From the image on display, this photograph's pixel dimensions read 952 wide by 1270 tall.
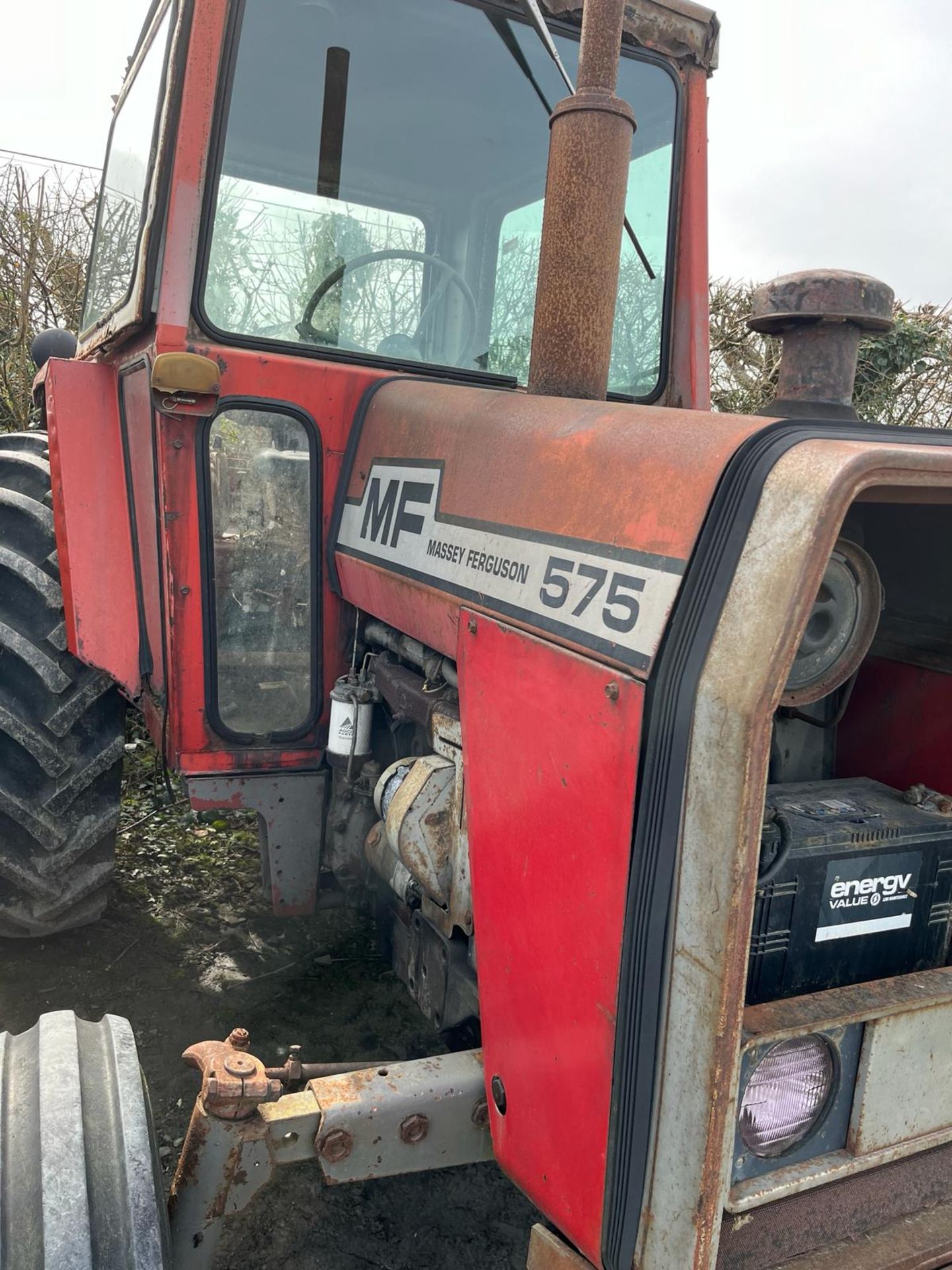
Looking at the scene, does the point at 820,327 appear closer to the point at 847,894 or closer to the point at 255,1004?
the point at 847,894

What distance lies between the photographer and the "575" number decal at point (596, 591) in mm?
1266

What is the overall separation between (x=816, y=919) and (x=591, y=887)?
0.36 m

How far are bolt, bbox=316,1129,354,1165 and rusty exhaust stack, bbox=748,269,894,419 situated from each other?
4.37ft

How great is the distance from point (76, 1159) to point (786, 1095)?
938 millimetres

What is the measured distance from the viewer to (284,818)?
2441mm

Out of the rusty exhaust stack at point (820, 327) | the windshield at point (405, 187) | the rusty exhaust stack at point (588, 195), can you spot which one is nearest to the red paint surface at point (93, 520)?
the windshield at point (405, 187)

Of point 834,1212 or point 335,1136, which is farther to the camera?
point 335,1136

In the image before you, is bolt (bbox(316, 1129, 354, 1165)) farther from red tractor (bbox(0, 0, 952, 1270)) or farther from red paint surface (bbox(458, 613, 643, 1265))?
red paint surface (bbox(458, 613, 643, 1265))

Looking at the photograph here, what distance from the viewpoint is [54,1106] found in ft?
4.69

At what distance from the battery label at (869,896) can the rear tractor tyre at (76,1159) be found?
99cm

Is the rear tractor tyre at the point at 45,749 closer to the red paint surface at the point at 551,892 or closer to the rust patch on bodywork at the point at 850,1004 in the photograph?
the red paint surface at the point at 551,892

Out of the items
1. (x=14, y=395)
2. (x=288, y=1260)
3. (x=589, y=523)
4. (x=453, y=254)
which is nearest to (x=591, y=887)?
(x=589, y=523)

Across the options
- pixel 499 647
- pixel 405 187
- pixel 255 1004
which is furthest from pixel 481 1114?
pixel 405 187

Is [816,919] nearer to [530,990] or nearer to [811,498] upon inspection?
[530,990]
